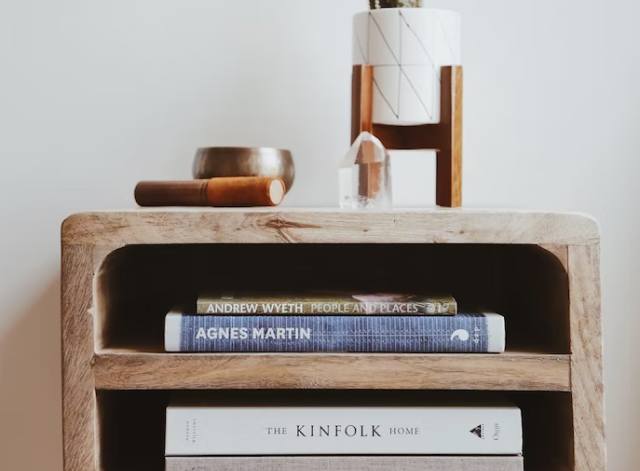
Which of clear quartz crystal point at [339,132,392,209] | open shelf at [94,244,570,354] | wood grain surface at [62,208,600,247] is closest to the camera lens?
wood grain surface at [62,208,600,247]

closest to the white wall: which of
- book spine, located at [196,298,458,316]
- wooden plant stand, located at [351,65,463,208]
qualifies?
wooden plant stand, located at [351,65,463,208]

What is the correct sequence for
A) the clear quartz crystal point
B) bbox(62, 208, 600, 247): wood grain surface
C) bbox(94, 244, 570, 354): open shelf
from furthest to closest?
bbox(94, 244, 570, 354): open shelf, the clear quartz crystal point, bbox(62, 208, 600, 247): wood grain surface

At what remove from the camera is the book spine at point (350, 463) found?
769 millimetres

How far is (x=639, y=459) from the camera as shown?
1.17 metres

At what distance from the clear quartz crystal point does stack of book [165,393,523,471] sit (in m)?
0.27

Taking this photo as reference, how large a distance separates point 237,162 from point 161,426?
1.38ft

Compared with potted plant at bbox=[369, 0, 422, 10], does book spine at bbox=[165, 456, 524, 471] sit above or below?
below

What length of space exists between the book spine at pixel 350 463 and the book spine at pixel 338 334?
0.13 m

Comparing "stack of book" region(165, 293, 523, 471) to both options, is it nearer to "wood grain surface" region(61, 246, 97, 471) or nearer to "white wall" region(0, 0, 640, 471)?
"wood grain surface" region(61, 246, 97, 471)

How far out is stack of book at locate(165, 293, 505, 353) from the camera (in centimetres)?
76

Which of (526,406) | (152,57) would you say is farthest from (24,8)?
(526,406)

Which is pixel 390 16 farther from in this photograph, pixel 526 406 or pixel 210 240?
pixel 526 406

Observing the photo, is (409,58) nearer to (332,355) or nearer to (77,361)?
(332,355)

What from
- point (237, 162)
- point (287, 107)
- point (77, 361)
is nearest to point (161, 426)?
point (77, 361)
